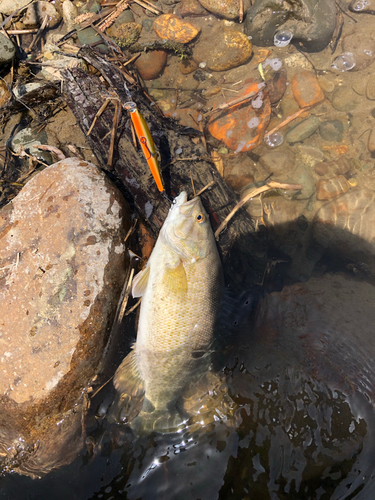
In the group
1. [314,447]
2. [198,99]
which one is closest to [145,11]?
[198,99]

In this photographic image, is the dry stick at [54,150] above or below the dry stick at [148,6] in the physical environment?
below

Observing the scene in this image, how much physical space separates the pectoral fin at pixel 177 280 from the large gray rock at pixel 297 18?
178 inches

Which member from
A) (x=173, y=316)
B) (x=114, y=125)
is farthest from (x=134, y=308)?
(x=114, y=125)

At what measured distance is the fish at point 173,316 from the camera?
336 centimetres

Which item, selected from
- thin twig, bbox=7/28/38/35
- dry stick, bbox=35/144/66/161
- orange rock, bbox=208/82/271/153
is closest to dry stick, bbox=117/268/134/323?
dry stick, bbox=35/144/66/161

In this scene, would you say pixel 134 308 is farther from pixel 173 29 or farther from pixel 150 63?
pixel 173 29

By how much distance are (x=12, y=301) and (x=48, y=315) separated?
447 mm

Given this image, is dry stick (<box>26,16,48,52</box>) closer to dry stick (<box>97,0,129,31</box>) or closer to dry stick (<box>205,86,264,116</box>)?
dry stick (<box>97,0,129,31</box>)

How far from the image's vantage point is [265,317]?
432 centimetres

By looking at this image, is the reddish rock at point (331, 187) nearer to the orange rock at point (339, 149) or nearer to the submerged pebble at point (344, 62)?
the orange rock at point (339, 149)

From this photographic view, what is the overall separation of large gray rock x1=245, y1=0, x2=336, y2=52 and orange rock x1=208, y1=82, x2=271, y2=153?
41.6 inches

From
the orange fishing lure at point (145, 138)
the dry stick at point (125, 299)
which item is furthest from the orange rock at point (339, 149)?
the dry stick at point (125, 299)

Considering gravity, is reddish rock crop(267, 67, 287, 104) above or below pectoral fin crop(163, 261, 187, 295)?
above

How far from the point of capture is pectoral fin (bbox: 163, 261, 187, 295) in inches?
132
